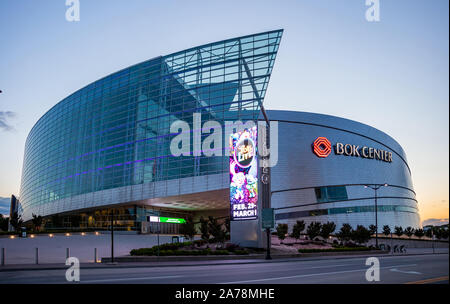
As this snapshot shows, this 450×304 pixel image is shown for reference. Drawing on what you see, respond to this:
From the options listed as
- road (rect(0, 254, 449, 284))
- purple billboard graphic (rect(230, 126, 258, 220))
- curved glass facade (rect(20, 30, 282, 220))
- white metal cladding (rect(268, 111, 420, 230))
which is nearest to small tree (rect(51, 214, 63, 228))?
curved glass facade (rect(20, 30, 282, 220))

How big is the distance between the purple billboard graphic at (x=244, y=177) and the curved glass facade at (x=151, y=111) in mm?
14285

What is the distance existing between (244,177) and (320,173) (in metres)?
45.5

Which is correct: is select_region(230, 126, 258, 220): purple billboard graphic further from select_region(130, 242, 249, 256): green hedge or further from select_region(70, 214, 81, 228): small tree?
select_region(70, 214, 81, 228): small tree

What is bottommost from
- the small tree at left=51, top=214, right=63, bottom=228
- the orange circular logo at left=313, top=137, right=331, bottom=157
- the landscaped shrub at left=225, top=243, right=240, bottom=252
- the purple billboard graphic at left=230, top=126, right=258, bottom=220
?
the small tree at left=51, top=214, right=63, bottom=228

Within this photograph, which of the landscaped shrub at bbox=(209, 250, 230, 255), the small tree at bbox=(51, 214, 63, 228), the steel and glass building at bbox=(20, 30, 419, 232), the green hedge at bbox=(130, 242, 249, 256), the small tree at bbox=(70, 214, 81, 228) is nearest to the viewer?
the green hedge at bbox=(130, 242, 249, 256)

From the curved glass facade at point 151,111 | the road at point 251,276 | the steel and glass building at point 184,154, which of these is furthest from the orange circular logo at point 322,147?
the road at point 251,276

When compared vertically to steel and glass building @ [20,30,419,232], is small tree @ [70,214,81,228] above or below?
below

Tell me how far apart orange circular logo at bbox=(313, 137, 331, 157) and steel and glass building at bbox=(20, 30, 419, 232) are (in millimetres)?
1083

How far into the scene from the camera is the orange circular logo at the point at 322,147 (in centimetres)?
7869

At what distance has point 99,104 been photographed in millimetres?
74188

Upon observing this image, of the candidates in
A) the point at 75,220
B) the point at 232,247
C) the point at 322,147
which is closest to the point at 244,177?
the point at 232,247

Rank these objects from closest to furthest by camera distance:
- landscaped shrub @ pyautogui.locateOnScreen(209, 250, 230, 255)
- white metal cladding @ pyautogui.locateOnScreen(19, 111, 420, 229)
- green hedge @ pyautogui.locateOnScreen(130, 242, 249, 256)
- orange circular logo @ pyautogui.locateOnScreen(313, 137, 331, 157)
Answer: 1. green hedge @ pyautogui.locateOnScreen(130, 242, 249, 256)
2. landscaped shrub @ pyautogui.locateOnScreen(209, 250, 230, 255)
3. white metal cladding @ pyautogui.locateOnScreen(19, 111, 420, 229)
4. orange circular logo @ pyautogui.locateOnScreen(313, 137, 331, 157)

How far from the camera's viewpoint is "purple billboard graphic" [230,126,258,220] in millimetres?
35647
